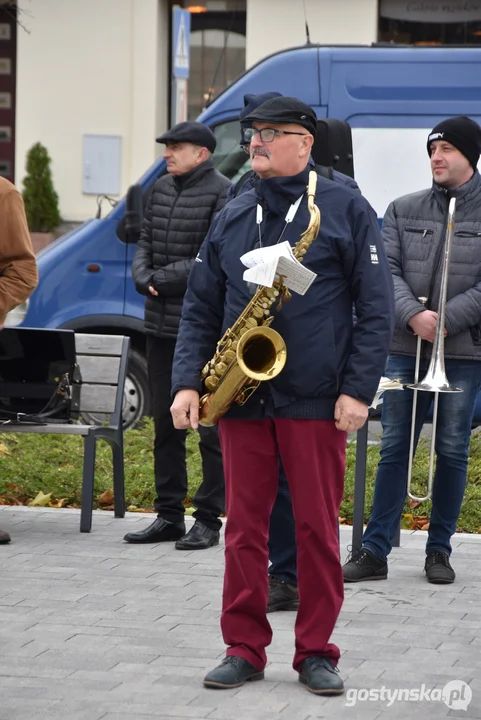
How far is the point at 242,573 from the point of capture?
4.73 meters

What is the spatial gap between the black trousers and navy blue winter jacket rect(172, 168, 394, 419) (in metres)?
2.11

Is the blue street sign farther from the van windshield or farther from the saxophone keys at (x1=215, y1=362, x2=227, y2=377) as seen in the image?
the saxophone keys at (x1=215, y1=362, x2=227, y2=377)

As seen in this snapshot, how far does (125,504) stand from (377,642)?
293 centimetres

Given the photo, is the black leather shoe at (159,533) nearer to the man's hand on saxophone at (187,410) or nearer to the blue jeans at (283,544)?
the blue jeans at (283,544)

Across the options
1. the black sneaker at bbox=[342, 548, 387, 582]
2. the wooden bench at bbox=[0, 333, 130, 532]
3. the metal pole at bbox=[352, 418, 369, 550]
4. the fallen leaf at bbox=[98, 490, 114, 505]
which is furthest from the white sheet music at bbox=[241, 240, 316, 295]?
the fallen leaf at bbox=[98, 490, 114, 505]

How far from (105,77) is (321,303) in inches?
725

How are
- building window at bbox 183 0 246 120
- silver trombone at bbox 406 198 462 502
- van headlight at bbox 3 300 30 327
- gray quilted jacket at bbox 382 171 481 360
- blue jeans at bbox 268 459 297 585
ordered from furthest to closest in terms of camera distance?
building window at bbox 183 0 246 120 < van headlight at bbox 3 300 30 327 < gray quilted jacket at bbox 382 171 481 360 < silver trombone at bbox 406 198 462 502 < blue jeans at bbox 268 459 297 585

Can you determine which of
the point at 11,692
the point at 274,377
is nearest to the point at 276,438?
the point at 274,377

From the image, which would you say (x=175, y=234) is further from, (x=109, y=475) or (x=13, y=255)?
(x=109, y=475)

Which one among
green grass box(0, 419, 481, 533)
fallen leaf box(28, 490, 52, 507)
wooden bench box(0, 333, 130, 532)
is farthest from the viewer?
fallen leaf box(28, 490, 52, 507)

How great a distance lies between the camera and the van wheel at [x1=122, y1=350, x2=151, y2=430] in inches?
412

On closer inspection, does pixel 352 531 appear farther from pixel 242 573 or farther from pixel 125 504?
pixel 242 573

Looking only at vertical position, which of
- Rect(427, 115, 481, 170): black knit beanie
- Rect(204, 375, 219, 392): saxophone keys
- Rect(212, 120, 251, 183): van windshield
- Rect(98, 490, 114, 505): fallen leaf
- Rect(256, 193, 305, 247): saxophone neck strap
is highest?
Rect(427, 115, 481, 170): black knit beanie
